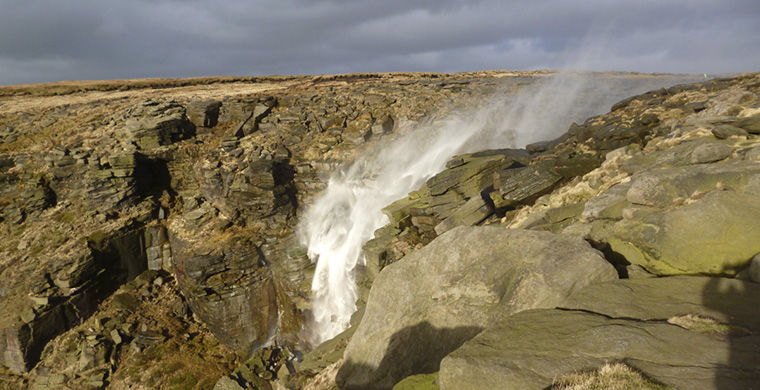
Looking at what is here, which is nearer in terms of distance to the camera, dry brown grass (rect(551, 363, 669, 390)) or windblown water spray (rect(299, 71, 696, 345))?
dry brown grass (rect(551, 363, 669, 390))

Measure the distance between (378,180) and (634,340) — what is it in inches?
Answer: 786

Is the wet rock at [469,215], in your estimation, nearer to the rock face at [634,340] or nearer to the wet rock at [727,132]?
the wet rock at [727,132]

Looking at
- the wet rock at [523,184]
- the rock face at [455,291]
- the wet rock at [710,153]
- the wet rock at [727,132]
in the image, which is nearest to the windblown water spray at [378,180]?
the wet rock at [523,184]

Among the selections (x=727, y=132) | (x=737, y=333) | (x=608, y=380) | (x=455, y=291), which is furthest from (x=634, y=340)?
(x=727, y=132)

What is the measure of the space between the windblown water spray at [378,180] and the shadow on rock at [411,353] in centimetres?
1181

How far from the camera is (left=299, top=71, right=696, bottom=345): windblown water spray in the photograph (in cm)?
2106

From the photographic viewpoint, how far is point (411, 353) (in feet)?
27.4

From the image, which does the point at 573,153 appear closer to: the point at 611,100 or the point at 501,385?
the point at 501,385

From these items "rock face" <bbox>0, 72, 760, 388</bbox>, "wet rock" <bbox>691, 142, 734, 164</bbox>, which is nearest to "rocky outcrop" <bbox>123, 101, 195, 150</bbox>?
"rock face" <bbox>0, 72, 760, 388</bbox>

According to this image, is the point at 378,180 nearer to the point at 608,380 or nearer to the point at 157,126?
the point at 157,126

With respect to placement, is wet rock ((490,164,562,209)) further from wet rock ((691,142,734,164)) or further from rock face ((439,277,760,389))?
rock face ((439,277,760,389))

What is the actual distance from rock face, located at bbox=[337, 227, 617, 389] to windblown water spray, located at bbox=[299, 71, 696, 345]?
36.5 ft

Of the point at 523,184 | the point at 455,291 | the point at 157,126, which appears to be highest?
the point at 157,126

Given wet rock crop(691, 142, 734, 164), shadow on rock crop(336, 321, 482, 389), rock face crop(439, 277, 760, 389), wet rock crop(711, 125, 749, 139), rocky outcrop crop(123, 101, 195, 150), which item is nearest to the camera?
rock face crop(439, 277, 760, 389)
